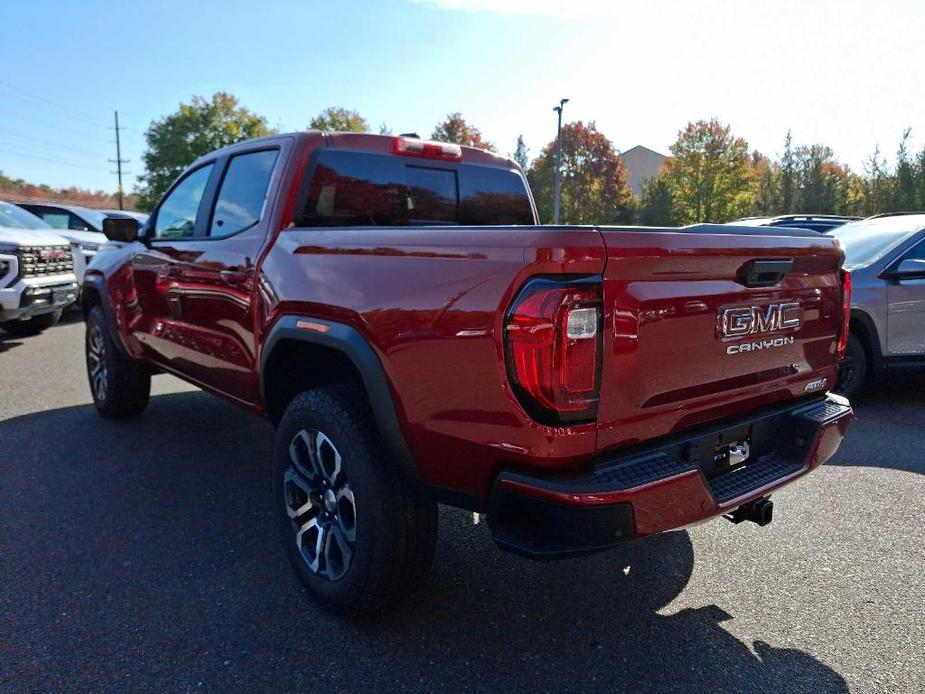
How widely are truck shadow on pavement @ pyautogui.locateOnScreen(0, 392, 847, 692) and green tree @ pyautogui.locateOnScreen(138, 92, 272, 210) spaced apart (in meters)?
51.1

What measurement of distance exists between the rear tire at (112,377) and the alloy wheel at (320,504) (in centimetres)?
258

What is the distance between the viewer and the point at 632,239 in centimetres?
196

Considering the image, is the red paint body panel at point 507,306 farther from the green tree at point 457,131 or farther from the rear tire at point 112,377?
the green tree at point 457,131

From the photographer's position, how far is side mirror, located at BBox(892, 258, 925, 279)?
5461 mm

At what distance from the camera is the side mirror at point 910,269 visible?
17.9 ft

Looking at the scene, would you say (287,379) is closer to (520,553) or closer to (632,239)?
(520,553)

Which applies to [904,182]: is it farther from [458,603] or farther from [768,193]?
[458,603]

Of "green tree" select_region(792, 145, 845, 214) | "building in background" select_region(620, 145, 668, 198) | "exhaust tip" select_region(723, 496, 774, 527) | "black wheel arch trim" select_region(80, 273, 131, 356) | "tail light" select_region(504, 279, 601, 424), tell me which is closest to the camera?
"tail light" select_region(504, 279, 601, 424)

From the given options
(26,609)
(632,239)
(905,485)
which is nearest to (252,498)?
(26,609)

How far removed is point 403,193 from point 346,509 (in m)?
1.75

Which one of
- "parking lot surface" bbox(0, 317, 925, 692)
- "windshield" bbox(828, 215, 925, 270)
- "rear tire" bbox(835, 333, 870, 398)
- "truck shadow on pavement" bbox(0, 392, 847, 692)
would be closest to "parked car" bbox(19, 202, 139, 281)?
"parking lot surface" bbox(0, 317, 925, 692)

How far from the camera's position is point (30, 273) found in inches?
312

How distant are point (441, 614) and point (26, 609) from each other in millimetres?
1622

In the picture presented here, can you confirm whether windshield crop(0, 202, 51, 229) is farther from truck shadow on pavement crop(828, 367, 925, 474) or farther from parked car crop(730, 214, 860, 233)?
truck shadow on pavement crop(828, 367, 925, 474)
